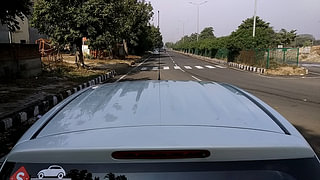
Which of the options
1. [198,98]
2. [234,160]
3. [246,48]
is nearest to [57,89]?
[198,98]

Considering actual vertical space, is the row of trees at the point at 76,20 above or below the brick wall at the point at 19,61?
above

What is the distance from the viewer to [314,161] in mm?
1227

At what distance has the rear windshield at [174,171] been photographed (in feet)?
3.74

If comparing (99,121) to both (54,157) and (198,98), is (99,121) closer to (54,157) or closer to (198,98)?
(54,157)

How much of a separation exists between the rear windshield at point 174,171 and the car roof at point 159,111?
0.21 m

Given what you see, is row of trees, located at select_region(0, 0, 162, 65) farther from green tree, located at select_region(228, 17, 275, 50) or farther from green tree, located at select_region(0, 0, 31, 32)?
green tree, located at select_region(228, 17, 275, 50)

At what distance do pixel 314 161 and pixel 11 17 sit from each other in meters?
8.13

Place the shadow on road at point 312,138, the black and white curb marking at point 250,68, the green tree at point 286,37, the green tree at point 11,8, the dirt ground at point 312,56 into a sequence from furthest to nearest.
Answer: the green tree at point 286,37 → the dirt ground at point 312,56 → the black and white curb marking at point 250,68 → the green tree at point 11,8 → the shadow on road at point 312,138

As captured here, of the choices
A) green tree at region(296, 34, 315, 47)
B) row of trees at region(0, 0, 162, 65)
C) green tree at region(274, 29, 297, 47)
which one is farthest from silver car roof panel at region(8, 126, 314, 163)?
green tree at region(296, 34, 315, 47)

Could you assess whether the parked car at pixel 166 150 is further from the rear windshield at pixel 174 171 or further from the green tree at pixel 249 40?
the green tree at pixel 249 40

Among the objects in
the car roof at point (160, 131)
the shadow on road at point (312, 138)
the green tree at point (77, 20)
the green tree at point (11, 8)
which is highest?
the green tree at point (77, 20)

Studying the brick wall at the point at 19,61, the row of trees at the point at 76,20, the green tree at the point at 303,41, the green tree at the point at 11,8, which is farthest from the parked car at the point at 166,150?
the green tree at the point at 303,41

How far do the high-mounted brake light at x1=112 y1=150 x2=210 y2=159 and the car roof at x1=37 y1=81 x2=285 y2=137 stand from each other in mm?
238

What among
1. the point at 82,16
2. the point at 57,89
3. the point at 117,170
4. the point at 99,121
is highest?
the point at 82,16
